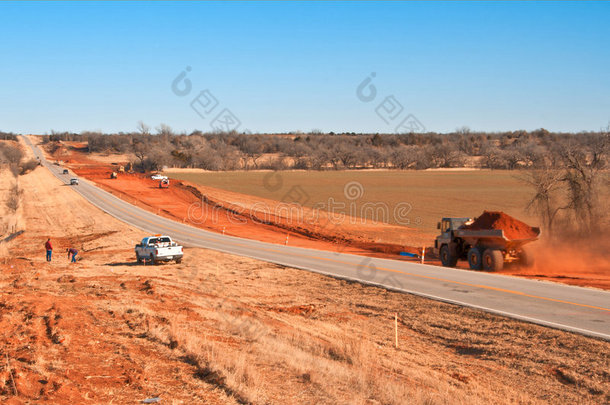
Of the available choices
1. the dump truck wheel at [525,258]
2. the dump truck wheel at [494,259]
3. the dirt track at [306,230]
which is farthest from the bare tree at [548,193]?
the dump truck wheel at [494,259]

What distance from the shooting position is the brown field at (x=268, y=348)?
9328 millimetres

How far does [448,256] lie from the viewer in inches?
1080

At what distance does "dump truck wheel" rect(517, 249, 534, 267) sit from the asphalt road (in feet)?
8.44

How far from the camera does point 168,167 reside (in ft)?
397

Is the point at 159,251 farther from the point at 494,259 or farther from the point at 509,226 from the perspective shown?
the point at 509,226

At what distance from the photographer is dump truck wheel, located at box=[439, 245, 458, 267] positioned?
27.2 metres

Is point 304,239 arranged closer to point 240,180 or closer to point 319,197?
point 319,197

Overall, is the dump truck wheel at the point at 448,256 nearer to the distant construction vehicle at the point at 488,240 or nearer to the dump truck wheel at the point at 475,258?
the distant construction vehicle at the point at 488,240

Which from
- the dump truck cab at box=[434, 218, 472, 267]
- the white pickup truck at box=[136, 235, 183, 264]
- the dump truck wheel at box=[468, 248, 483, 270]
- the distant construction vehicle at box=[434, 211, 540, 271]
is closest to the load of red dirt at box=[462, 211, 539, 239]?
the distant construction vehicle at box=[434, 211, 540, 271]

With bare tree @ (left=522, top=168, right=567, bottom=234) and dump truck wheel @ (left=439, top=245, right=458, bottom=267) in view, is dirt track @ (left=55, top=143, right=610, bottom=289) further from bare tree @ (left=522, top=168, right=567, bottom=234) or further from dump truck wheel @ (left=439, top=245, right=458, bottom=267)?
bare tree @ (left=522, top=168, right=567, bottom=234)

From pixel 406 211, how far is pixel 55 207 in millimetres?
41236

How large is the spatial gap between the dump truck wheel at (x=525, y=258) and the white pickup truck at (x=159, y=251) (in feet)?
56.4

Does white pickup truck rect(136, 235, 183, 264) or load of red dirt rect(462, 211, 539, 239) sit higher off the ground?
load of red dirt rect(462, 211, 539, 239)

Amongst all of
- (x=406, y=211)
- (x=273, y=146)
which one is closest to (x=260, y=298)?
(x=406, y=211)
